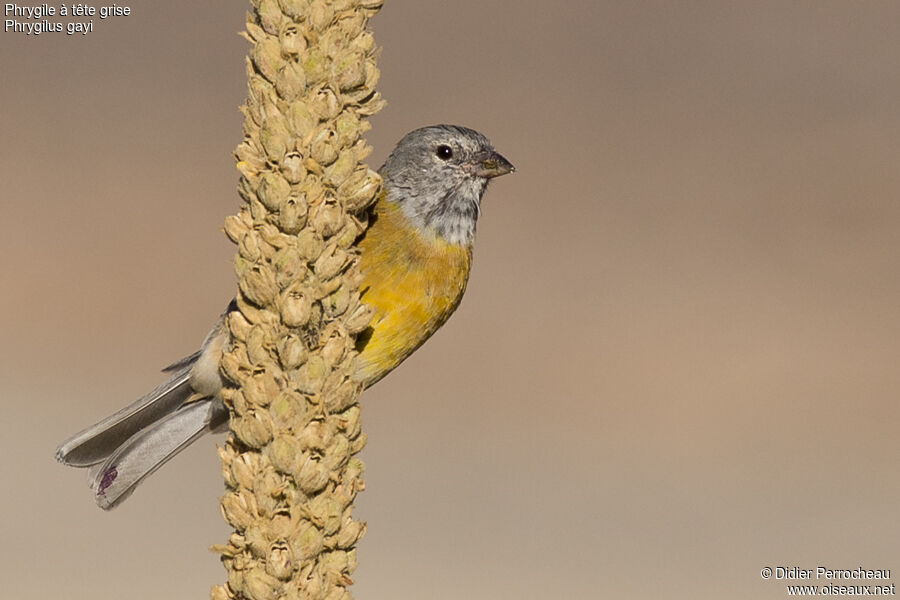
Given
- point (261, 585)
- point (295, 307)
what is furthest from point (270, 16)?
point (261, 585)

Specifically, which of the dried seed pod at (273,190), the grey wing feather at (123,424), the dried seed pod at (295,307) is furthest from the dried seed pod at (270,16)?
the grey wing feather at (123,424)

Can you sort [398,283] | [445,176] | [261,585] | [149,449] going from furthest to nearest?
[445,176] → [398,283] → [149,449] → [261,585]

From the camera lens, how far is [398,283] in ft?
12.1

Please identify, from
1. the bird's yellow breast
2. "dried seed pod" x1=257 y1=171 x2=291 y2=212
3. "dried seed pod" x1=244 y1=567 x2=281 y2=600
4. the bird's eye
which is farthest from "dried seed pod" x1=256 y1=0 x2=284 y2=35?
the bird's eye

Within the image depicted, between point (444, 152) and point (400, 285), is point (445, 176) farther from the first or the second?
point (400, 285)

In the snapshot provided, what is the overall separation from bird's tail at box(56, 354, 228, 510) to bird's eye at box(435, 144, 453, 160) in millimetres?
1017

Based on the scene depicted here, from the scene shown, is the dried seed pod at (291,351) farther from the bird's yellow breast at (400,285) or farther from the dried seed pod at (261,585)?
the bird's yellow breast at (400,285)

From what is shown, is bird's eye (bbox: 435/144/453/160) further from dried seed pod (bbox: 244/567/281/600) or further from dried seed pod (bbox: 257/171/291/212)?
dried seed pod (bbox: 244/567/281/600)

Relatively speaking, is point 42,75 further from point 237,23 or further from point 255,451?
point 255,451

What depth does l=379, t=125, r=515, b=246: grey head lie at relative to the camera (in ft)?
12.9

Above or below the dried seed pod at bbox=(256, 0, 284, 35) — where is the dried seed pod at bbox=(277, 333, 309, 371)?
below

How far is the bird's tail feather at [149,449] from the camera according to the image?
3.24 m

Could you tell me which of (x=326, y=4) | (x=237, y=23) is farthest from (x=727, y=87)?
(x=326, y=4)

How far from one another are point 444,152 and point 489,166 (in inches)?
6.0
